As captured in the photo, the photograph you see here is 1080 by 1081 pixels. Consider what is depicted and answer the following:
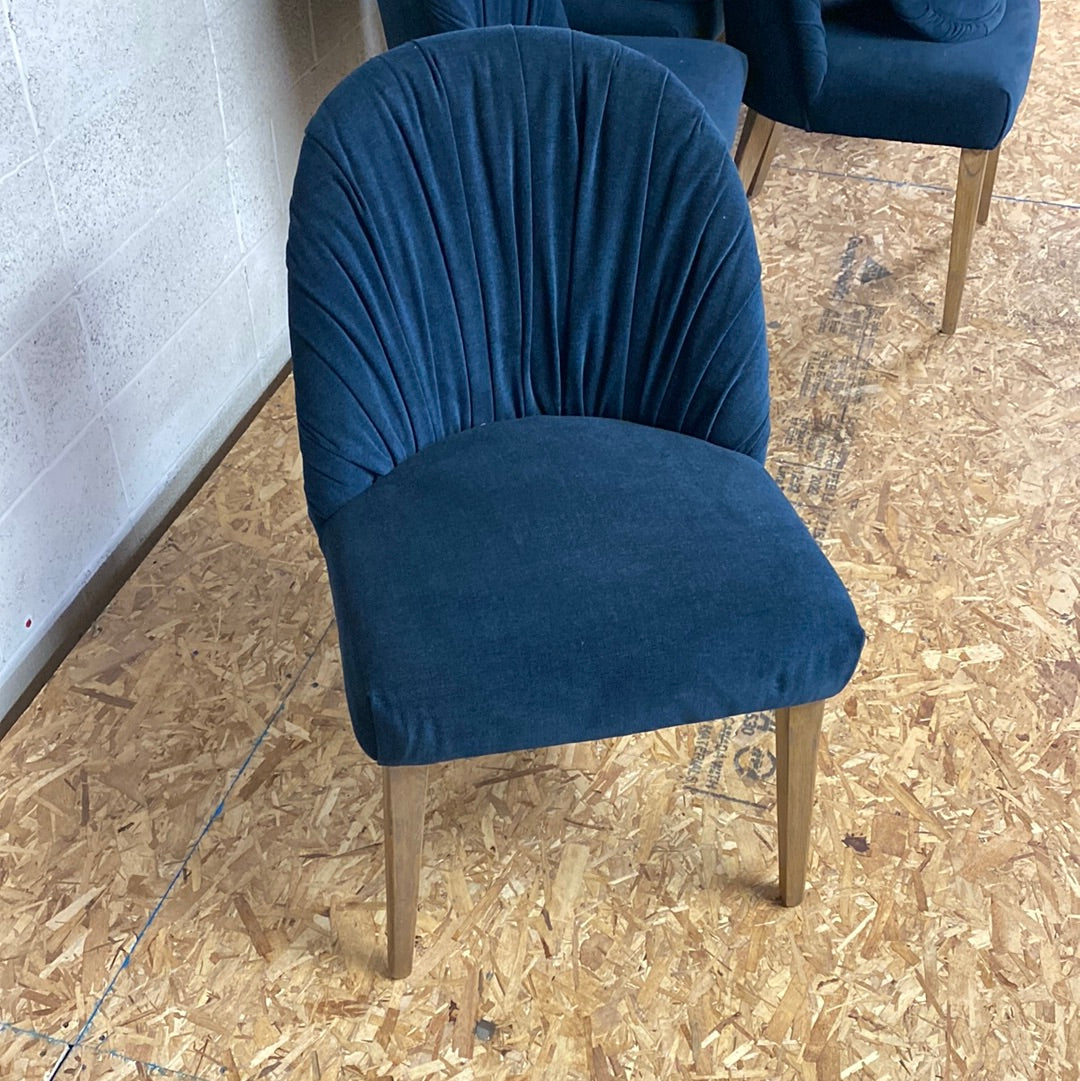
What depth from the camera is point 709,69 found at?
2.34 meters

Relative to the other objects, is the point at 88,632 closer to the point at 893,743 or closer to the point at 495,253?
the point at 495,253

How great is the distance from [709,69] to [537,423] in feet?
3.93

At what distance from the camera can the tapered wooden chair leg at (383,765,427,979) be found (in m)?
1.27

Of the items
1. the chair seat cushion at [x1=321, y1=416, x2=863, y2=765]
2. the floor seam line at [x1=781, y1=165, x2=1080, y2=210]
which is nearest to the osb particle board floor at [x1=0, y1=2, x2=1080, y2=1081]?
the chair seat cushion at [x1=321, y1=416, x2=863, y2=765]

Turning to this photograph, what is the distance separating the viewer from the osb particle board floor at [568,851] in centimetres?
139

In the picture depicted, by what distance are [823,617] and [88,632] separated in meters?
1.19

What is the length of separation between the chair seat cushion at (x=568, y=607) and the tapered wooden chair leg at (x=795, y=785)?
2.9 inches

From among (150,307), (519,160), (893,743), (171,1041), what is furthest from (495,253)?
(171,1041)

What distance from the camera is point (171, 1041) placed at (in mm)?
1381

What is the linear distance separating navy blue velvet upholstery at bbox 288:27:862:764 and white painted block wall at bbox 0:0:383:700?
479mm

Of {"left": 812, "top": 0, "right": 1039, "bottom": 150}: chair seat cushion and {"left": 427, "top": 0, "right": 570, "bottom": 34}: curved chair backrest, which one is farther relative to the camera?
{"left": 812, "top": 0, "right": 1039, "bottom": 150}: chair seat cushion

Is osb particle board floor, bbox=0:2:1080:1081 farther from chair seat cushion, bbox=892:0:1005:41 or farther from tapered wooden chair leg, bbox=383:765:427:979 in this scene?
chair seat cushion, bbox=892:0:1005:41

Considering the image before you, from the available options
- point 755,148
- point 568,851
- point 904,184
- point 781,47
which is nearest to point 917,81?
point 781,47

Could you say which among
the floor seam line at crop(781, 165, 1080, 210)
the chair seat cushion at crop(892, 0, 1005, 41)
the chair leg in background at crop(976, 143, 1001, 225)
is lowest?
the floor seam line at crop(781, 165, 1080, 210)
